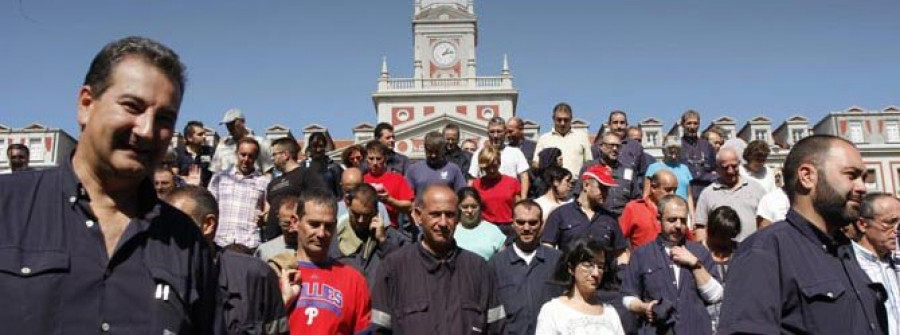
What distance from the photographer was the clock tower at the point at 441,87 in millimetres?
55219

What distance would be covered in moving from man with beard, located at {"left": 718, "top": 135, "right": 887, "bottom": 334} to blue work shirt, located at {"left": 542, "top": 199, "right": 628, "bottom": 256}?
13.3ft

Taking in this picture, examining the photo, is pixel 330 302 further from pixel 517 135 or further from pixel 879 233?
pixel 517 135

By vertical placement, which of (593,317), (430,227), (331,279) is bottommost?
(593,317)

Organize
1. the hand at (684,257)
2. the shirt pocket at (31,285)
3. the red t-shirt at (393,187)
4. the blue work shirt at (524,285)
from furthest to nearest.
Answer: the red t-shirt at (393,187), the blue work shirt at (524,285), the hand at (684,257), the shirt pocket at (31,285)

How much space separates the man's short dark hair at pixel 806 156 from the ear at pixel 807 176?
0.04 ft

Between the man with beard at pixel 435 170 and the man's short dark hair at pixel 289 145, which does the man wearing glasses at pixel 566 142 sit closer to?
the man with beard at pixel 435 170

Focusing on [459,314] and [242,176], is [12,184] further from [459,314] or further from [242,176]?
[242,176]

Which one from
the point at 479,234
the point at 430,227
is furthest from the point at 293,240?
the point at 479,234

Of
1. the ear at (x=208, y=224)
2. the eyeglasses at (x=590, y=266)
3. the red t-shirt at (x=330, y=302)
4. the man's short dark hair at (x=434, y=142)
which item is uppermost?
the man's short dark hair at (x=434, y=142)

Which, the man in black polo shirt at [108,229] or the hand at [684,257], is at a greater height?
the man in black polo shirt at [108,229]

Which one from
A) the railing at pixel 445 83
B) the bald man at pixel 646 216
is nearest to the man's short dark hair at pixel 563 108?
the bald man at pixel 646 216

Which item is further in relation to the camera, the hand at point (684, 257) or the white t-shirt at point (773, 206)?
the white t-shirt at point (773, 206)

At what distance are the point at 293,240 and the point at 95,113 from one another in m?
3.92

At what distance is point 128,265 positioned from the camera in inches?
76.2
